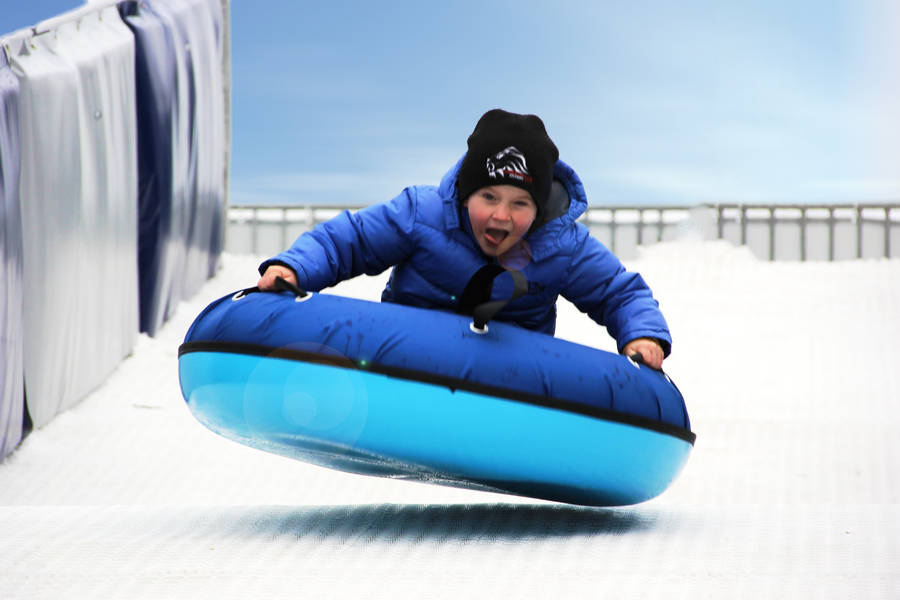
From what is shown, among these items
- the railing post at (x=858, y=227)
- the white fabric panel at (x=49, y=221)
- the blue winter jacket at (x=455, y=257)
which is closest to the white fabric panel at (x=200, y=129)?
the white fabric panel at (x=49, y=221)

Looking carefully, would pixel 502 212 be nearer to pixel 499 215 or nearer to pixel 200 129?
pixel 499 215

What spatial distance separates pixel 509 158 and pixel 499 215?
165mm

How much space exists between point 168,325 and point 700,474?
4.69 m

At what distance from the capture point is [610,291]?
293 cm

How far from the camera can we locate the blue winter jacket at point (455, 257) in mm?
2744

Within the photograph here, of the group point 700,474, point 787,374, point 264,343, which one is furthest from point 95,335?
point 787,374

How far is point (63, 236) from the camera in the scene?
5684mm

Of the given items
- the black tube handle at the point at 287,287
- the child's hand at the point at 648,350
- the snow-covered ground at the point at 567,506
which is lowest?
the snow-covered ground at the point at 567,506

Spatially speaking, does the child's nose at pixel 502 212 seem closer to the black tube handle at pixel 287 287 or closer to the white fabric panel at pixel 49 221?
the black tube handle at pixel 287 287

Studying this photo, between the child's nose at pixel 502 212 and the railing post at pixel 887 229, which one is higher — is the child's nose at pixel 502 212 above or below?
above

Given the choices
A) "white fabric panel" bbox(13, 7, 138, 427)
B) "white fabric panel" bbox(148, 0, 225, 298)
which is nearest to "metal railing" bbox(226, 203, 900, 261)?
"white fabric panel" bbox(148, 0, 225, 298)

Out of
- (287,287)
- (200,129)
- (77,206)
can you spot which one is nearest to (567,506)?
(287,287)

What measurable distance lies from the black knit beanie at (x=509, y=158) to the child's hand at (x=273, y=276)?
539 mm

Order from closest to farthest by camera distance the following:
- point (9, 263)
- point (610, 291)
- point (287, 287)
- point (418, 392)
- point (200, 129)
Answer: point (418, 392), point (287, 287), point (610, 291), point (9, 263), point (200, 129)
